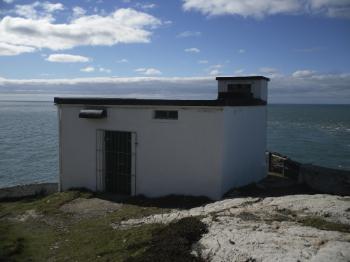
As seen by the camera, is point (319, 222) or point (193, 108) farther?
point (193, 108)

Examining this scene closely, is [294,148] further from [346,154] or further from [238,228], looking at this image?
[238,228]

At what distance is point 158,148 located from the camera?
14984 millimetres

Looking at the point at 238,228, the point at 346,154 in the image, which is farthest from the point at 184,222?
the point at 346,154

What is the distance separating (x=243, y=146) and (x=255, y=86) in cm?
368

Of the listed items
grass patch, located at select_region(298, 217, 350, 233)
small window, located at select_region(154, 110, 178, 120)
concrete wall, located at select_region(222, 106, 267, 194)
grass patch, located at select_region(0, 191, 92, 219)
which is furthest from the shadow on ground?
grass patch, located at select_region(298, 217, 350, 233)

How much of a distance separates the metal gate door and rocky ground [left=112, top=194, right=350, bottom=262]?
11.9 feet

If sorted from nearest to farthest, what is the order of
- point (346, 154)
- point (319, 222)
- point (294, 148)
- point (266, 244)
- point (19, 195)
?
point (266, 244) < point (319, 222) < point (19, 195) < point (346, 154) < point (294, 148)

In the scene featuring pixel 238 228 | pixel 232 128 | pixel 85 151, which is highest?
pixel 232 128

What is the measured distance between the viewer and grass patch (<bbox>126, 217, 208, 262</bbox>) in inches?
339

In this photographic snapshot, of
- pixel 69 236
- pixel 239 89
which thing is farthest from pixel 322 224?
pixel 239 89

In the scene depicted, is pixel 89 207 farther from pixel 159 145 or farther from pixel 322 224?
pixel 322 224

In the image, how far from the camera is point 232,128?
579 inches

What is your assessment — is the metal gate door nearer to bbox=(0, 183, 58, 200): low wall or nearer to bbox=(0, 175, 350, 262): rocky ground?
bbox=(0, 175, 350, 262): rocky ground

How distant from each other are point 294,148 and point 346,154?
6941mm
